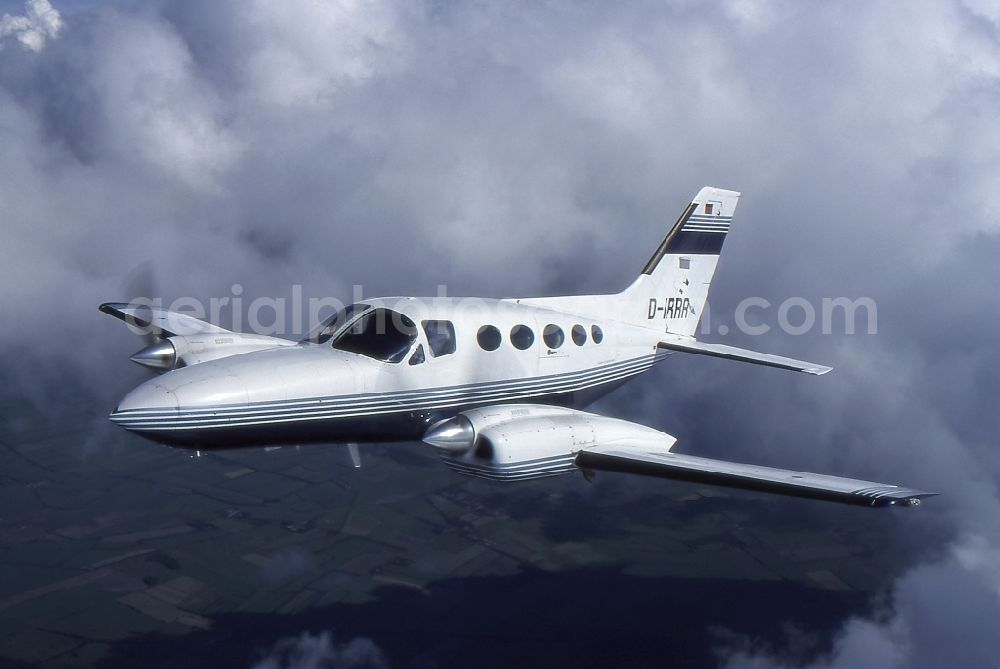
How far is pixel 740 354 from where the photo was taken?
16406mm

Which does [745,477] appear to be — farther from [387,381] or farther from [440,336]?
[387,381]

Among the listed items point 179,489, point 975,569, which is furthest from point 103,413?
point 975,569

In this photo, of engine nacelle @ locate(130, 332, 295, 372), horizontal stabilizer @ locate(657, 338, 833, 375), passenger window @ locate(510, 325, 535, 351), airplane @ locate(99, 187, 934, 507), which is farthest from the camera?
horizontal stabilizer @ locate(657, 338, 833, 375)

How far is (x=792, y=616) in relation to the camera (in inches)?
2835

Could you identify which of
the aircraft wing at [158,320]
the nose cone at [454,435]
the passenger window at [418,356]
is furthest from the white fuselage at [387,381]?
the aircraft wing at [158,320]

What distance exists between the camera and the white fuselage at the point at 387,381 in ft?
35.0

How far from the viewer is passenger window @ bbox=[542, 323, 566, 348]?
14.6 meters

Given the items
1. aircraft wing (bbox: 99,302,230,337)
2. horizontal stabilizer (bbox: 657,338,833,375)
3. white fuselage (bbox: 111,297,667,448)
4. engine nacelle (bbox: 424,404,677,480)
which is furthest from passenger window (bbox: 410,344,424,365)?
horizontal stabilizer (bbox: 657,338,833,375)

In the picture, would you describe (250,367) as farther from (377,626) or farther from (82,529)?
(82,529)

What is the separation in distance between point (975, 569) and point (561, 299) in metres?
139

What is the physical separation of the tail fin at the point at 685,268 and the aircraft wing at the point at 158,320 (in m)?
10.4

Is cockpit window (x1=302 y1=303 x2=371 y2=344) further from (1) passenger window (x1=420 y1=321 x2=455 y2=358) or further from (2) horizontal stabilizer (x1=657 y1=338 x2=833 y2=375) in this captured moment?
(2) horizontal stabilizer (x1=657 y1=338 x2=833 y2=375)

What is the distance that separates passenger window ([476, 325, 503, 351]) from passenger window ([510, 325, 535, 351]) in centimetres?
36

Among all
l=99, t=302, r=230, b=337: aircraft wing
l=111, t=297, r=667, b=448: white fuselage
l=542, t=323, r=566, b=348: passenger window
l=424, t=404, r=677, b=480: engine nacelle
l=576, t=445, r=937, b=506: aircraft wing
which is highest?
l=99, t=302, r=230, b=337: aircraft wing
